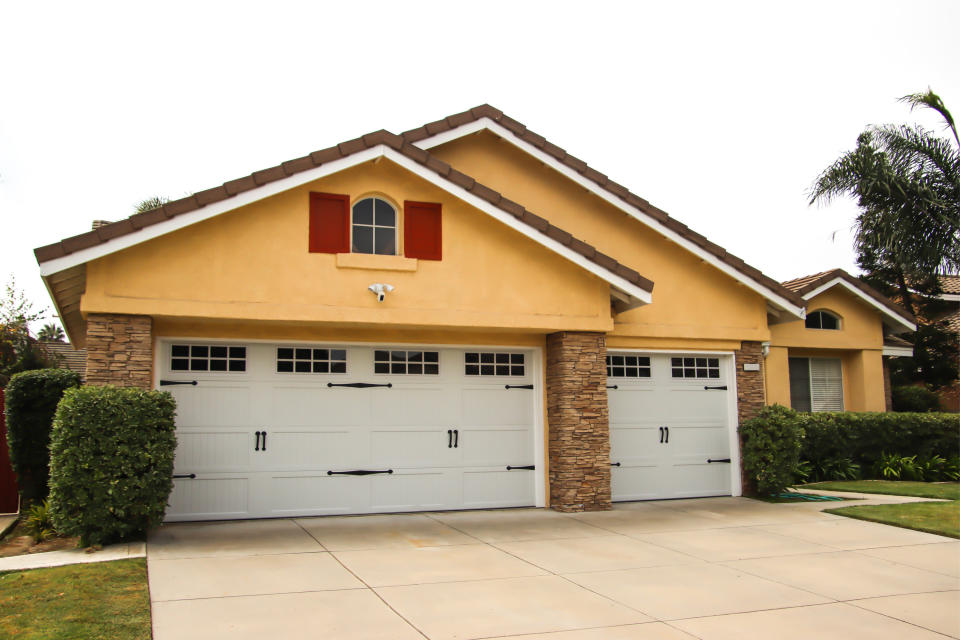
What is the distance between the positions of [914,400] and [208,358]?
1728 cm

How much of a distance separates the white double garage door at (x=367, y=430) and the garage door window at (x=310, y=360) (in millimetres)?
15

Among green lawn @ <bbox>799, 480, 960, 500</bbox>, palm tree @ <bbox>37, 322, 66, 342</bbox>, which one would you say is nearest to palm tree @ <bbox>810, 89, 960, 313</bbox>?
green lawn @ <bbox>799, 480, 960, 500</bbox>

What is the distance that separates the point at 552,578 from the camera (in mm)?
7730

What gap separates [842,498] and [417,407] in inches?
A: 288

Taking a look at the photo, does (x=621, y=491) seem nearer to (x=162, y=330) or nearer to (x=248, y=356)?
(x=248, y=356)

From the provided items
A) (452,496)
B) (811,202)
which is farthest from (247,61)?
(811,202)

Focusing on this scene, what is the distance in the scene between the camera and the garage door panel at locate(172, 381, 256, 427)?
35.3ft

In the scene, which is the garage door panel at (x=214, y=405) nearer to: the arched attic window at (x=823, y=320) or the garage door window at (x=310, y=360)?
the garage door window at (x=310, y=360)

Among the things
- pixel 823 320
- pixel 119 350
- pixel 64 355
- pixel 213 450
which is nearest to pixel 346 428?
pixel 213 450

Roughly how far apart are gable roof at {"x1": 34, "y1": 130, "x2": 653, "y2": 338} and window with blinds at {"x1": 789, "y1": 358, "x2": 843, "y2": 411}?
609 centimetres

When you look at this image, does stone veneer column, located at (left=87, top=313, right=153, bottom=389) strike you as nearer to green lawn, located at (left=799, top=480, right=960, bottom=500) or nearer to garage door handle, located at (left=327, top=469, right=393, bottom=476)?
garage door handle, located at (left=327, top=469, right=393, bottom=476)

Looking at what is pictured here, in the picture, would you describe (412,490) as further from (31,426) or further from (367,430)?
(31,426)

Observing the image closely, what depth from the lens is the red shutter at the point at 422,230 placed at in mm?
11039

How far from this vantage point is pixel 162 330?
10625 millimetres
